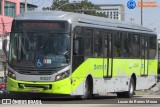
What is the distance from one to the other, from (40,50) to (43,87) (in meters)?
→ 1.37

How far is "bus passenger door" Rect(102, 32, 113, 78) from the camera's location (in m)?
24.0

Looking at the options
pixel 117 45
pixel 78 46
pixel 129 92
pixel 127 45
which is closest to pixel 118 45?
pixel 117 45

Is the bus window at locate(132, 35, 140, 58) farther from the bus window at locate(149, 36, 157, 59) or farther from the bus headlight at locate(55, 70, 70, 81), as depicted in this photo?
the bus headlight at locate(55, 70, 70, 81)

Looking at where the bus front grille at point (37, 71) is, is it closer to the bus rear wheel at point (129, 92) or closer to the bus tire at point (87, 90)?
the bus tire at point (87, 90)

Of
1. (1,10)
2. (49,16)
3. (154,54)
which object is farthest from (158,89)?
(1,10)

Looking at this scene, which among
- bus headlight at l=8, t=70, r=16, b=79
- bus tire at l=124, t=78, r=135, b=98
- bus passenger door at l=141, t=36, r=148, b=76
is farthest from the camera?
bus passenger door at l=141, t=36, r=148, b=76

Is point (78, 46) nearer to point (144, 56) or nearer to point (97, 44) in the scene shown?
point (97, 44)

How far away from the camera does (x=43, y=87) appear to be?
20.7m

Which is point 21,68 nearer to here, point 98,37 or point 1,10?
point 98,37

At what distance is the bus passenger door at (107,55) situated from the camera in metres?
24.0

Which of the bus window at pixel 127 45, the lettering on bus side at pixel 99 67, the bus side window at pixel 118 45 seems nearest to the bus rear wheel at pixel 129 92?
the bus window at pixel 127 45

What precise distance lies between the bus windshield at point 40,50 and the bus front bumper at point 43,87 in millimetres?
632

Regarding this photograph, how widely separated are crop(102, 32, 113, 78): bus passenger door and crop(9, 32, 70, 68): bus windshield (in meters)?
3.34

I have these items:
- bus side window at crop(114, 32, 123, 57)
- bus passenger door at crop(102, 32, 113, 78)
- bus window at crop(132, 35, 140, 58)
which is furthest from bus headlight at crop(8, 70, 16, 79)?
bus window at crop(132, 35, 140, 58)
